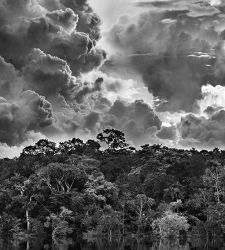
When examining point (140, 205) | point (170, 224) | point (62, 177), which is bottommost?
point (170, 224)

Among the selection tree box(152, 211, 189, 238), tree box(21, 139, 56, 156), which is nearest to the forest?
tree box(152, 211, 189, 238)

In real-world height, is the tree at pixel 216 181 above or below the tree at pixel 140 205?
above

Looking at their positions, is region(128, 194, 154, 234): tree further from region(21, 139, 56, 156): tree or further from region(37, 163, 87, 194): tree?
region(21, 139, 56, 156): tree

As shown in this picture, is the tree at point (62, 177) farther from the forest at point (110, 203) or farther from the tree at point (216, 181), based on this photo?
the tree at point (216, 181)

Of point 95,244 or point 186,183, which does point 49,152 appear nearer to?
point 186,183

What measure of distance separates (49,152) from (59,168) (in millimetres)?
45350

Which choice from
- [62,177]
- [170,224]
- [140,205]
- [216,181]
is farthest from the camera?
[62,177]

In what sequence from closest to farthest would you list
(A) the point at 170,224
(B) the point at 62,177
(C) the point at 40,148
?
(A) the point at 170,224, (B) the point at 62,177, (C) the point at 40,148

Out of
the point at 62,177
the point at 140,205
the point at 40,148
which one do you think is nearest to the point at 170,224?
the point at 140,205

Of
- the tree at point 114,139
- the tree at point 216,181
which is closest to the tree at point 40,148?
the tree at point 114,139

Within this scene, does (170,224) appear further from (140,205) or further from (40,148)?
(40,148)

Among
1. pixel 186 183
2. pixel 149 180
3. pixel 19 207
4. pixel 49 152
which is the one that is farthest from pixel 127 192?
pixel 49 152

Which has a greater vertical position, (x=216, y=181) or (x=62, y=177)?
(x=62, y=177)

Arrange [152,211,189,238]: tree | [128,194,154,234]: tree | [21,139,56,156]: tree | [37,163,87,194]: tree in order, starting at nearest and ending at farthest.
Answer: [152,211,189,238]: tree → [128,194,154,234]: tree → [37,163,87,194]: tree → [21,139,56,156]: tree
